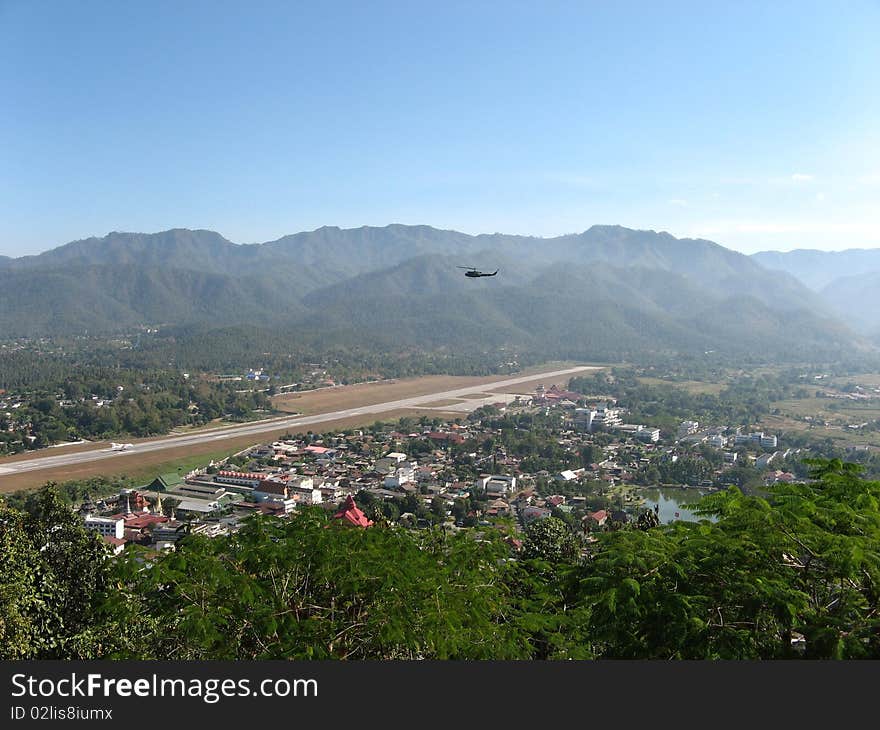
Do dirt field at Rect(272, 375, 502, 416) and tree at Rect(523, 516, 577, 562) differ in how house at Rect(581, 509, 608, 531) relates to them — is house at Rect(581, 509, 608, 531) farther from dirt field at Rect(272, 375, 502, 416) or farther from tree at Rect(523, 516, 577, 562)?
dirt field at Rect(272, 375, 502, 416)

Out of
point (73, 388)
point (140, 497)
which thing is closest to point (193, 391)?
point (73, 388)

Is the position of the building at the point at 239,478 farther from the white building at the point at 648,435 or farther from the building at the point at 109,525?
the white building at the point at 648,435

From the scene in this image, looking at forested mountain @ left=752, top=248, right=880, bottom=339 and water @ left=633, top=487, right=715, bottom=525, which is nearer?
water @ left=633, top=487, right=715, bottom=525

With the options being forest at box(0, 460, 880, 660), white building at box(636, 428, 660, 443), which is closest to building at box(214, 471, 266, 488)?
forest at box(0, 460, 880, 660)

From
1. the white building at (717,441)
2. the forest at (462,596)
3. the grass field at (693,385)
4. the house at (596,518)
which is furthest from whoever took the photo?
the grass field at (693,385)

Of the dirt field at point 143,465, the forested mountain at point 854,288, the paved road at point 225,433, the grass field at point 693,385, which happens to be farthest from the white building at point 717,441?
the forested mountain at point 854,288

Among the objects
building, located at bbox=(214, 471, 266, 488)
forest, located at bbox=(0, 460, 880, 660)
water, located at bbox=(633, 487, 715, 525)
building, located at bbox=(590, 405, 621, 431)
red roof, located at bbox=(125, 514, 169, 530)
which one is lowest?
water, located at bbox=(633, 487, 715, 525)

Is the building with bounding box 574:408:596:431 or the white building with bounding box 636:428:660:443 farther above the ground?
the building with bounding box 574:408:596:431
